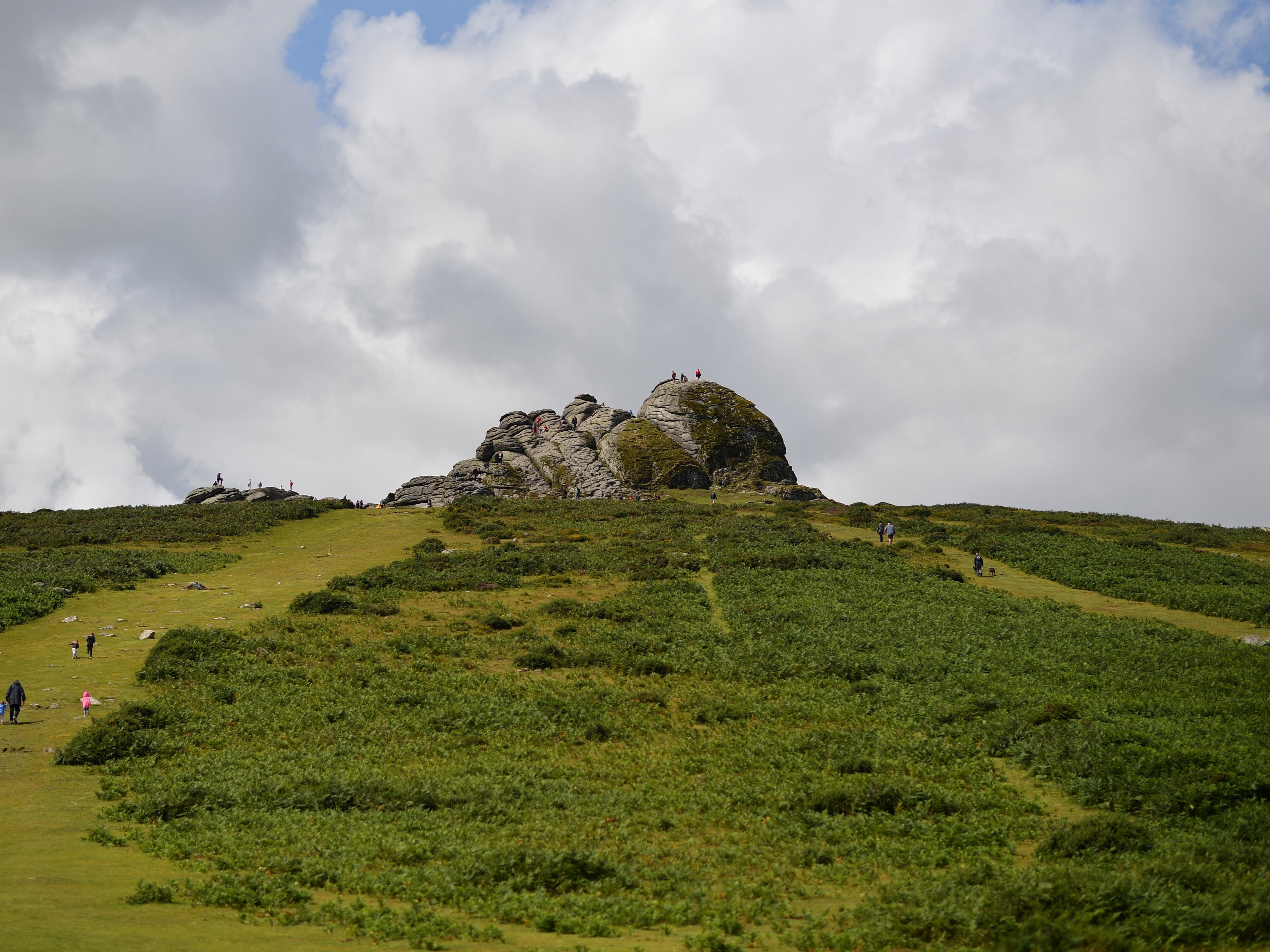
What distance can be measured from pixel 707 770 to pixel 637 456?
8136 cm

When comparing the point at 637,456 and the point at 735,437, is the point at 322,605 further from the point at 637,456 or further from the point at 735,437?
the point at 735,437

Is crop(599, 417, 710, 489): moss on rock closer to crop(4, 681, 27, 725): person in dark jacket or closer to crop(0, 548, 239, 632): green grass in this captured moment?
crop(0, 548, 239, 632): green grass

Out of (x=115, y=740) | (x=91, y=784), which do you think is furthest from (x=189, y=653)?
(x=91, y=784)

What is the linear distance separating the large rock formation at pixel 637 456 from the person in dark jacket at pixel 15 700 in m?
64.3

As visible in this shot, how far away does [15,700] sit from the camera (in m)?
27.2

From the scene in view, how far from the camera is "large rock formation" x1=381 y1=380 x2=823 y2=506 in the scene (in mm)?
99812

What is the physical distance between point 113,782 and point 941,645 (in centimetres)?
2943

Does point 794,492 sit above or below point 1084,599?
above

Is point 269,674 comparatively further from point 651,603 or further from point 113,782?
point 651,603

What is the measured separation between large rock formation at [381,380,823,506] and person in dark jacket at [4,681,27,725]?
64.3 meters

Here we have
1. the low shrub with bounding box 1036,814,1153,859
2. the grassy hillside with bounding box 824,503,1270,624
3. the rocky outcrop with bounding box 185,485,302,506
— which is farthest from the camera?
the rocky outcrop with bounding box 185,485,302,506

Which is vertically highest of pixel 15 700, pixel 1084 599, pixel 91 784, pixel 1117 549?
pixel 1117 549

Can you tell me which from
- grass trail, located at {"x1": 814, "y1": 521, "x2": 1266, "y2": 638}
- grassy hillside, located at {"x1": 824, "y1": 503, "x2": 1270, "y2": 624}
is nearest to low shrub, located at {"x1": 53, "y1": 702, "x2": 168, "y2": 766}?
grass trail, located at {"x1": 814, "y1": 521, "x2": 1266, "y2": 638}

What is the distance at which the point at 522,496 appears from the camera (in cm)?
10031
